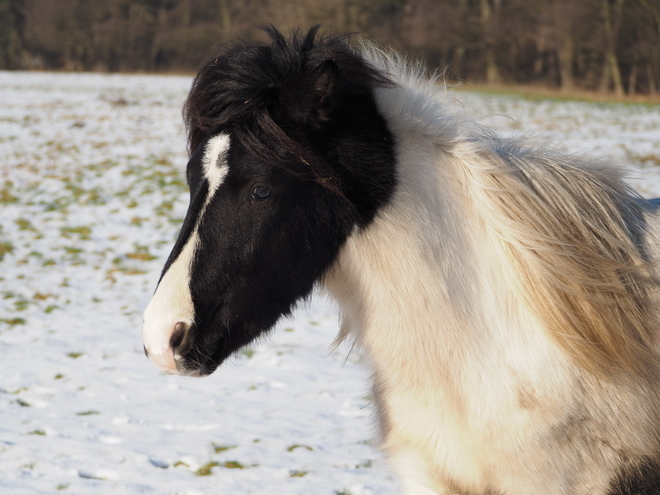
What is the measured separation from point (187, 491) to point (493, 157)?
2269mm

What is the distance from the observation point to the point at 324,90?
5.91ft

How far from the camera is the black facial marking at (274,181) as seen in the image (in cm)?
183

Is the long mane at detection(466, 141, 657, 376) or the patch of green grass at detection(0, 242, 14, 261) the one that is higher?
the long mane at detection(466, 141, 657, 376)

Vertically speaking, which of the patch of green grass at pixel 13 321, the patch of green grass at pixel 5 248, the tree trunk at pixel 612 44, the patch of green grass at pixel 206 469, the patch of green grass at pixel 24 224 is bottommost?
the patch of green grass at pixel 24 224

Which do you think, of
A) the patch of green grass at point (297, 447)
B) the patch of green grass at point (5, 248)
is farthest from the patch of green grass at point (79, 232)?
the patch of green grass at point (297, 447)

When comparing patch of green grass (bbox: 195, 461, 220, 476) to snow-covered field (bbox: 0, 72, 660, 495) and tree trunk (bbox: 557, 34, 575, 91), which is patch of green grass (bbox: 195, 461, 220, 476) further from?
tree trunk (bbox: 557, 34, 575, 91)

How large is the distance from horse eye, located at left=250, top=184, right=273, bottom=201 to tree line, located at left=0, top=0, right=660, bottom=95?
21291mm

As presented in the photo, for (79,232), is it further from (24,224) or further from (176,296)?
(176,296)

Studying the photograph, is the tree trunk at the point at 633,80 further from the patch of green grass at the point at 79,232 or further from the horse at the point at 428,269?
the horse at the point at 428,269

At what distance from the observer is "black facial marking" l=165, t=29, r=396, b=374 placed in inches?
72.0

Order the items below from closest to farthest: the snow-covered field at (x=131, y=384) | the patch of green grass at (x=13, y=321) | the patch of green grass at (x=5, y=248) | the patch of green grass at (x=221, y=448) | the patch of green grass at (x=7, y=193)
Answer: the snow-covered field at (x=131, y=384) → the patch of green grass at (x=221, y=448) → the patch of green grass at (x=13, y=321) → the patch of green grass at (x=5, y=248) → the patch of green grass at (x=7, y=193)

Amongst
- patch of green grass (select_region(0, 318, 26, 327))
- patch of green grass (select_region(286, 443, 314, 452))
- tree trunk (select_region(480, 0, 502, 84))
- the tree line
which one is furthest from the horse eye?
tree trunk (select_region(480, 0, 502, 84))

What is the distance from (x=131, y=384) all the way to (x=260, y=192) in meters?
3.30

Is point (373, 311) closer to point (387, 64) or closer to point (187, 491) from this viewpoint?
point (387, 64)
